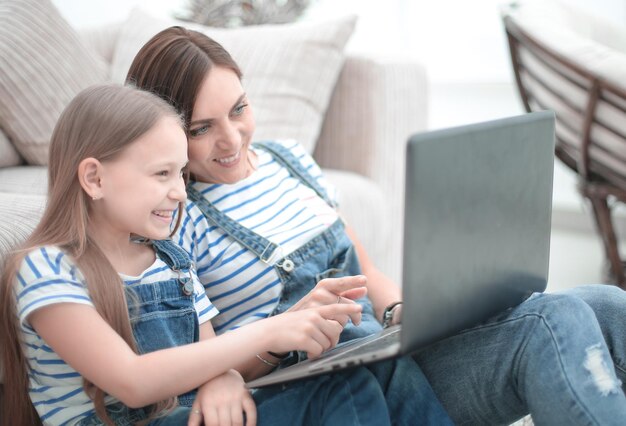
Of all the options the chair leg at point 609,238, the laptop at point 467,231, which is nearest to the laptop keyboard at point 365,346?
the laptop at point 467,231

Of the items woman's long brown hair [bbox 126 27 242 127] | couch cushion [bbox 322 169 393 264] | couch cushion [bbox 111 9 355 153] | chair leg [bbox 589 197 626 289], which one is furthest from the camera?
chair leg [bbox 589 197 626 289]

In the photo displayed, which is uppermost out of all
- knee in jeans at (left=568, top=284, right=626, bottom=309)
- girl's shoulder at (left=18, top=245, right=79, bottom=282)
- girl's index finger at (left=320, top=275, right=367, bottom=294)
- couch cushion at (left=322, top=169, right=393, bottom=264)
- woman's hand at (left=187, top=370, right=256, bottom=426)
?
girl's shoulder at (left=18, top=245, right=79, bottom=282)

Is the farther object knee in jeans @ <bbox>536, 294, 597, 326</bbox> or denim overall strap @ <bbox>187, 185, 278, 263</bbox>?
denim overall strap @ <bbox>187, 185, 278, 263</bbox>

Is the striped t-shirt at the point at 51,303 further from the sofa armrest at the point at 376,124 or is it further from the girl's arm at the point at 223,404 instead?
the sofa armrest at the point at 376,124

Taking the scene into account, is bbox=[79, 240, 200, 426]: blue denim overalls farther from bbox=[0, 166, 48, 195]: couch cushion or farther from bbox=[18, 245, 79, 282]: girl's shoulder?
bbox=[0, 166, 48, 195]: couch cushion

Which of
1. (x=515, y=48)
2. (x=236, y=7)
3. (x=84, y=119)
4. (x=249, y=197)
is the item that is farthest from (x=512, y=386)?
(x=236, y=7)

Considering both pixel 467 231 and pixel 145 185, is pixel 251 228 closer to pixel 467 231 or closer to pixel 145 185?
pixel 145 185

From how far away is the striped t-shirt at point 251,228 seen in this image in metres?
1.13

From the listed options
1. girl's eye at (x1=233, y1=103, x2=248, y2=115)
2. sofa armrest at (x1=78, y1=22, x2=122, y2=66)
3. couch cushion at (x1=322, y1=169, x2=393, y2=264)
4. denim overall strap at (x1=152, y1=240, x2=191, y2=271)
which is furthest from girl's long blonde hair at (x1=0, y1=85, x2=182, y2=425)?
sofa armrest at (x1=78, y1=22, x2=122, y2=66)

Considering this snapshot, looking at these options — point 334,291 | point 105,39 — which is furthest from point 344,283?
point 105,39

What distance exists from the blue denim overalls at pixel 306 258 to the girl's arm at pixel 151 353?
A: 0.20 meters

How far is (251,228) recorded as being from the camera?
1.18 meters

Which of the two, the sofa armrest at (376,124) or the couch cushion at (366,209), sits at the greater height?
the sofa armrest at (376,124)

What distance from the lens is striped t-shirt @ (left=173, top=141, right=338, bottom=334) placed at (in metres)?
1.13
